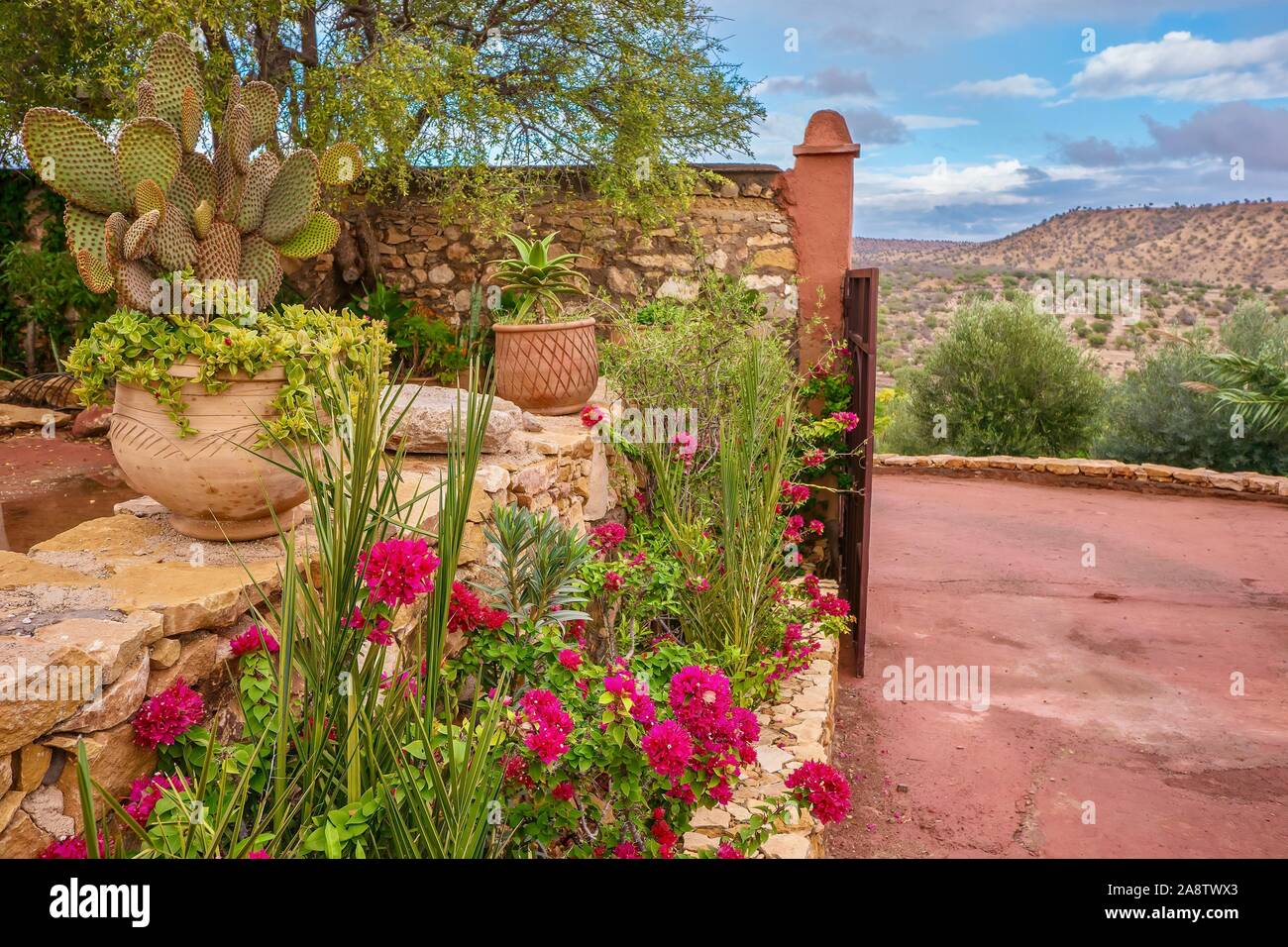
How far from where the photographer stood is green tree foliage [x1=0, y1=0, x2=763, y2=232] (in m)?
5.52

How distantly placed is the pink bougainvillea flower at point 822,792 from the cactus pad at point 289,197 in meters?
2.11

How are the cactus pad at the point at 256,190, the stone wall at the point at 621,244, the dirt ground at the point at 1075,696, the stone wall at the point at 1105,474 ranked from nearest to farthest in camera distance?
the cactus pad at the point at 256,190, the dirt ground at the point at 1075,696, the stone wall at the point at 621,244, the stone wall at the point at 1105,474

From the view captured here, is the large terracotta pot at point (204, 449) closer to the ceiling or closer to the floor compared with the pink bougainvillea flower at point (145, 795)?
closer to the ceiling

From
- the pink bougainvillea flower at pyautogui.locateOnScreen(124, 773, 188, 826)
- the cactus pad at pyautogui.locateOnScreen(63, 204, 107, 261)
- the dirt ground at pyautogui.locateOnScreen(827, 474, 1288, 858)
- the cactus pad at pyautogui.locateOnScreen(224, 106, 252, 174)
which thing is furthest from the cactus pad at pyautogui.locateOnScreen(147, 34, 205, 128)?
the dirt ground at pyautogui.locateOnScreen(827, 474, 1288, 858)

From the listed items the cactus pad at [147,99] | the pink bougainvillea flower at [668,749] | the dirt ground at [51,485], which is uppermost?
the cactus pad at [147,99]

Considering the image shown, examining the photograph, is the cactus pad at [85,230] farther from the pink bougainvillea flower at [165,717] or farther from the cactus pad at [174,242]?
the pink bougainvillea flower at [165,717]

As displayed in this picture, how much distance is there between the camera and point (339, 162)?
9.32 ft

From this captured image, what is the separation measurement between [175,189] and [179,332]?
468 millimetres

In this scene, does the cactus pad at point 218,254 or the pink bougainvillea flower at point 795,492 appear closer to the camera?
the cactus pad at point 218,254

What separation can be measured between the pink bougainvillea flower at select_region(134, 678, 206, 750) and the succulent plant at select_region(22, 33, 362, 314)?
3.44 ft

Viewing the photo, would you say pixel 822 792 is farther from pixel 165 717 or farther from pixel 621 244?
pixel 621 244

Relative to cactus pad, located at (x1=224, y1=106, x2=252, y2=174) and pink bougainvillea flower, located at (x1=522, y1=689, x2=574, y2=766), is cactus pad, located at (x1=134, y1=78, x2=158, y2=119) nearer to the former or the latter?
cactus pad, located at (x1=224, y1=106, x2=252, y2=174)

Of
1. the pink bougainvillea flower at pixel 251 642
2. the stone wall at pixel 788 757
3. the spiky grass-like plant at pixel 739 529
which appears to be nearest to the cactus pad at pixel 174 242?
the pink bougainvillea flower at pixel 251 642

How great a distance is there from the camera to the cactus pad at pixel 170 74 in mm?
2416
